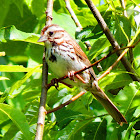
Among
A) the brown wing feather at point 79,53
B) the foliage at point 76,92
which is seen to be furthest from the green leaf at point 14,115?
the brown wing feather at point 79,53

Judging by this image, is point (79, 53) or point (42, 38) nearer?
point (42, 38)

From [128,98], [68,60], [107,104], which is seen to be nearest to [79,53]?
[68,60]

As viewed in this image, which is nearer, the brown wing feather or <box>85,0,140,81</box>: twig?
<box>85,0,140,81</box>: twig

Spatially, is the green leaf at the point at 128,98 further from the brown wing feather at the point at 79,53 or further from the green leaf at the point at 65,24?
the green leaf at the point at 65,24

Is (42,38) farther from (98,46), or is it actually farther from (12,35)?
(98,46)

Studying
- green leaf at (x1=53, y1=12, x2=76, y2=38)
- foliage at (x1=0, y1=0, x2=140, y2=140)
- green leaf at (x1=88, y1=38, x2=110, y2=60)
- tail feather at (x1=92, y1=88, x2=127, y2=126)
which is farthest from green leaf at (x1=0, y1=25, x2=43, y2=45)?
tail feather at (x1=92, y1=88, x2=127, y2=126)

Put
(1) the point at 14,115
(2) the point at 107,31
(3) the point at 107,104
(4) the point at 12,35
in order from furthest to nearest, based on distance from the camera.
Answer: (3) the point at 107,104 → (2) the point at 107,31 → (4) the point at 12,35 → (1) the point at 14,115

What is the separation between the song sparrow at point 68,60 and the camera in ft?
7.82

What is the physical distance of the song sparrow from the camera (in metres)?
2.38

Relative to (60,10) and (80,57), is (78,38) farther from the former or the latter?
(60,10)

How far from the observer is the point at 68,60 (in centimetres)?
248

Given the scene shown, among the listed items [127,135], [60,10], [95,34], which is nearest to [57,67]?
[95,34]

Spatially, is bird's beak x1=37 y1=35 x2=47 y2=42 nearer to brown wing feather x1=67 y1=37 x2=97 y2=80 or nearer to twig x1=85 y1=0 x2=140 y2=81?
brown wing feather x1=67 y1=37 x2=97 y2=80

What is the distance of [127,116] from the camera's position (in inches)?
92.5
